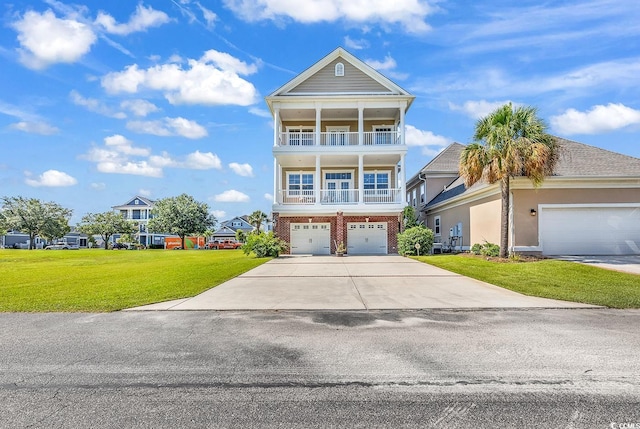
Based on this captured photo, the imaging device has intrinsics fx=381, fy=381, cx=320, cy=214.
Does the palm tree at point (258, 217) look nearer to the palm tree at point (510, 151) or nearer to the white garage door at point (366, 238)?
the white garage door at point (366, 238)

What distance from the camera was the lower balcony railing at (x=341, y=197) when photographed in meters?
24.8

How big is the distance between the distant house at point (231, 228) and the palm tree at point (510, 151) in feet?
236

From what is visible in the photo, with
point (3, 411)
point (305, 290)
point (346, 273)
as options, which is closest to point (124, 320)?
point (3, 411)

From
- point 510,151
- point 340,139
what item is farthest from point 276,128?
point 510,151

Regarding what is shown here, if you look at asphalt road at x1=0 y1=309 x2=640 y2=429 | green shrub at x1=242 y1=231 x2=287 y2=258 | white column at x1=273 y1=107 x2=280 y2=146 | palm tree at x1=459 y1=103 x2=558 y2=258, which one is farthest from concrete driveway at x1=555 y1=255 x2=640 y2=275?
white column at x1=273 y1=107 x2=280 y2=146

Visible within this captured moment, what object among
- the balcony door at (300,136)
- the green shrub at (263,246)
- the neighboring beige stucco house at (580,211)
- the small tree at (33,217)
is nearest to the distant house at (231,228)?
the small tree at (33,217)

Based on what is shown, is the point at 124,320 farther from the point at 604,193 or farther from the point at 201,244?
the point at 201,244

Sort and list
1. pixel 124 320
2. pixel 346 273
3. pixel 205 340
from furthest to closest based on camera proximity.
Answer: pixel 346 273, pixel 124 320, pixel 205 340

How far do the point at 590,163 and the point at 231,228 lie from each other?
79.8 m

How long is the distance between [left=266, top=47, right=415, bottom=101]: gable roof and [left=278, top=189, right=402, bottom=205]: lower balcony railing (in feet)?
20.4

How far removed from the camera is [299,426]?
322cm

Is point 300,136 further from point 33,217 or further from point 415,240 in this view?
point 33,217

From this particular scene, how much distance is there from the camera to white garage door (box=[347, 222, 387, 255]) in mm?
24984

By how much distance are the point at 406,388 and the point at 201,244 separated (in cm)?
6275
